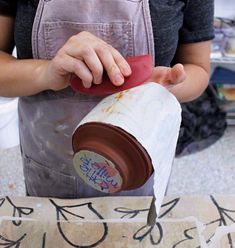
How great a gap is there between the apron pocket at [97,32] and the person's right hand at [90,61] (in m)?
0.08

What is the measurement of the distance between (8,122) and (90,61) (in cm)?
120

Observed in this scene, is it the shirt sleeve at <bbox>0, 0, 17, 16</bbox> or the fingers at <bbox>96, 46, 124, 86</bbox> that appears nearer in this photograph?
the fingers at <bbox>96, 46, 124, 86</bbox>

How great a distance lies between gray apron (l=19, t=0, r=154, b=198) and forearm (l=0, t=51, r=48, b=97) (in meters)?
0.04

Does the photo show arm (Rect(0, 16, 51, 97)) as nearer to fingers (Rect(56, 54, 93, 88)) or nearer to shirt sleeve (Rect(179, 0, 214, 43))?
fingers (Rect(56, 54, 93, 88))

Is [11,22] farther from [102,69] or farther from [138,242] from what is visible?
[138,242]

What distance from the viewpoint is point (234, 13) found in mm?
1792

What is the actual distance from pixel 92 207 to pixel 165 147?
0.24 meters

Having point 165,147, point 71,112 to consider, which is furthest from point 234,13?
point 165,147

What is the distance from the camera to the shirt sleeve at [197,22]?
25.1 inches

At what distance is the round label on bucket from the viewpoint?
44 cm

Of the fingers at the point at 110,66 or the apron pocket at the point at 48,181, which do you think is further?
the apron pocket at the point at 48,181


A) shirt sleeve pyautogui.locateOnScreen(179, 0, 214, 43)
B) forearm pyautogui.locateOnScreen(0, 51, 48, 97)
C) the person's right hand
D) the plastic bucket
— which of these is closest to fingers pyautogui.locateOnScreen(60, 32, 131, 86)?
the person's right hand

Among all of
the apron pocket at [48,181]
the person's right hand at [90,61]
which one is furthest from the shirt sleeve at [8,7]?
the apron pocket at [48,181]

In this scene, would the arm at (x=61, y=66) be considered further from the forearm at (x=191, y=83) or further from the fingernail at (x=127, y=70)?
the forearm at (x=191, y=83)
